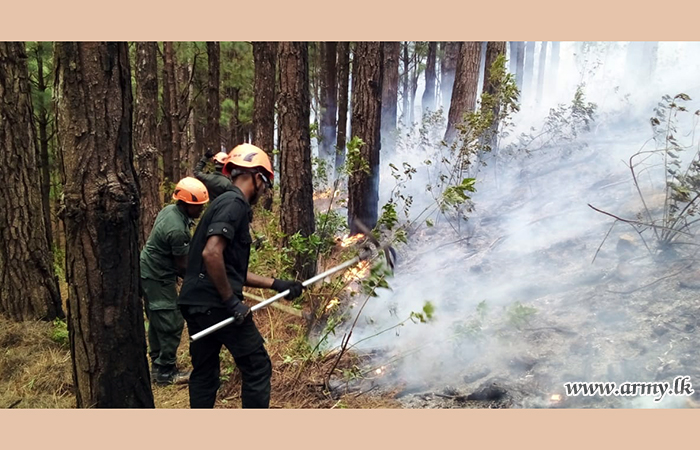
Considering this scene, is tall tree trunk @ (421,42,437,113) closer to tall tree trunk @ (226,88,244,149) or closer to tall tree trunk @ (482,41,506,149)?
tall tree trunk @ (226,88,244,149)

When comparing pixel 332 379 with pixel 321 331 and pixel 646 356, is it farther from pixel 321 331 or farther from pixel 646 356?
pixel 646 356

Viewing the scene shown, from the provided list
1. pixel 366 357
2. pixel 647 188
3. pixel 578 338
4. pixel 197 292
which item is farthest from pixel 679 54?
pixel 197 292

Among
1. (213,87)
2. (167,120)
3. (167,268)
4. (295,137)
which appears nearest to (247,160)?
(167,268)

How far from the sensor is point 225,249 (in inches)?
130

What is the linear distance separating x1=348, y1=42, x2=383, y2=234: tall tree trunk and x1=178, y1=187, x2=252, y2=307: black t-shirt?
3959mm

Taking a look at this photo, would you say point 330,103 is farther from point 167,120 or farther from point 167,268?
point 167,268

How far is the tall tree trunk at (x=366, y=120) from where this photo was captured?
7211 millimetres

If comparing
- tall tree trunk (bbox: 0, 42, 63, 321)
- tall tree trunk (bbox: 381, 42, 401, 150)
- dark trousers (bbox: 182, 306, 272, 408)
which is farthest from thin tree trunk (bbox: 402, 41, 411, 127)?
dark trousers (bbox: 182, 306, 272, 408)

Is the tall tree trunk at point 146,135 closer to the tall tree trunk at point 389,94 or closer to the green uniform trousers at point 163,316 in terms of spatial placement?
the green uniform trousers at point 163,316

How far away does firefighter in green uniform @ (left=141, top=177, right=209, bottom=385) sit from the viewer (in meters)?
4.70

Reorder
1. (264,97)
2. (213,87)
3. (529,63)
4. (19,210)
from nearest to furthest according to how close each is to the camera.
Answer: (19,210), (264,97), (213,87), (529,63)

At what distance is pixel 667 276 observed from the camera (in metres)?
4.52

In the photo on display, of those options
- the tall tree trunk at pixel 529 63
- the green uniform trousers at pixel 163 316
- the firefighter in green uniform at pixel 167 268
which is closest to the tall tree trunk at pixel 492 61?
the firefighter in green uniform at pixel 167 268

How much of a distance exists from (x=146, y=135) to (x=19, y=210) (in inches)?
95.3
